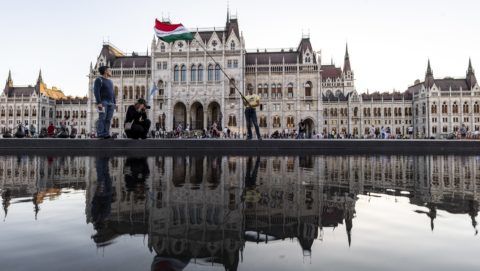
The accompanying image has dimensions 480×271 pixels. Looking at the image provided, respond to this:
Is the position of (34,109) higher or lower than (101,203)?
higher

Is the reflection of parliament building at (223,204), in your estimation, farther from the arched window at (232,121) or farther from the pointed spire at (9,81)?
the pointed spire at (9,81)

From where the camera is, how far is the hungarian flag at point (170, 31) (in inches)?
651

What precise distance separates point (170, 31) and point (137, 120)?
6248 millimetres

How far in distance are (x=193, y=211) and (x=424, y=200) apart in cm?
291

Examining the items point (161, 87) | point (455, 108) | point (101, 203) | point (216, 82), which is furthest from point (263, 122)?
point (101, 203)

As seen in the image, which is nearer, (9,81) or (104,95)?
(104,95)

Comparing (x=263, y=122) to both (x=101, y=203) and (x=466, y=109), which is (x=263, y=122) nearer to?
(x=466, y=109)

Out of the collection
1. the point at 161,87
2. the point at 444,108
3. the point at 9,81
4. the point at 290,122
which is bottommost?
the point at 290,122

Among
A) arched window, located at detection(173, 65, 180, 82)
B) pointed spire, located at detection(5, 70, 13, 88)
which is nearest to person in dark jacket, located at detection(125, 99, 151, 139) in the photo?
arched window, located at detection(173, 65, 180, 82)

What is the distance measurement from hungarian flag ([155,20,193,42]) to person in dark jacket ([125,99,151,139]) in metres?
5.60

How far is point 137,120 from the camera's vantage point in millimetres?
12750

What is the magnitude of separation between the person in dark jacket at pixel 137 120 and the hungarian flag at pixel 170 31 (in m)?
5.60

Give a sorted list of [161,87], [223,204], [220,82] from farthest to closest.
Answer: [161,87]
[220,82]
[223,204]

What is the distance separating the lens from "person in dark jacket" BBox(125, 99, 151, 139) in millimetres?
12039
